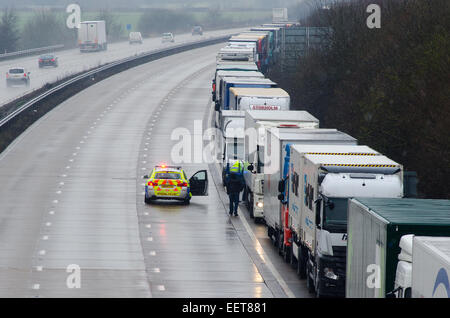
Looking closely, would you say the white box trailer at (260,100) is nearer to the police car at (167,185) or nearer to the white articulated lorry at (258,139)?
the police car at (167,185)

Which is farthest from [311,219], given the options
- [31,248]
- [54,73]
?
[54,73]

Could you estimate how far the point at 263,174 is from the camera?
33.2 meters

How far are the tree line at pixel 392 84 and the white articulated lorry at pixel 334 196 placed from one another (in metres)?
10.6

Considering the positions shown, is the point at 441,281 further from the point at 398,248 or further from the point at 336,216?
the point at 336,216

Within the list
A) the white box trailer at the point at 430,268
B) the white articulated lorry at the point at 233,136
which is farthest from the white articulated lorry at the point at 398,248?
the white articulated lorry at the point at 233,136

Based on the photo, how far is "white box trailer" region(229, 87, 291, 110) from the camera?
146 ft

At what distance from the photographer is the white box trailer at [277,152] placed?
28.3 m

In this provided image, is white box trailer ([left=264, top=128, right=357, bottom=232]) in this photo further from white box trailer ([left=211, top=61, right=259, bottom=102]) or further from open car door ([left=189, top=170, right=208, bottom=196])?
white box trailer ([left=211, top=61, right=259, bottom=102])

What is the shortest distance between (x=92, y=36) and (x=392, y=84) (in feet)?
284

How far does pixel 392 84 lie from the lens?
4469 cm

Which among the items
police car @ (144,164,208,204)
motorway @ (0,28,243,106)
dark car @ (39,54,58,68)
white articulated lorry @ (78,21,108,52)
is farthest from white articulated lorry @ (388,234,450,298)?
white articulated lorry @ (78,21,108,52)

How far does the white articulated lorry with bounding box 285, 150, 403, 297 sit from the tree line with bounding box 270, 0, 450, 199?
10629 mm

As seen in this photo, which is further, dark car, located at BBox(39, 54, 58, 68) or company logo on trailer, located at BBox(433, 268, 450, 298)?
dark car, located at BBox(39, 54, 58, 68)

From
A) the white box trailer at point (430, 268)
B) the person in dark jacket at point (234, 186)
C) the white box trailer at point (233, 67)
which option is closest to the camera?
the white box trailer at point (430, 268)
